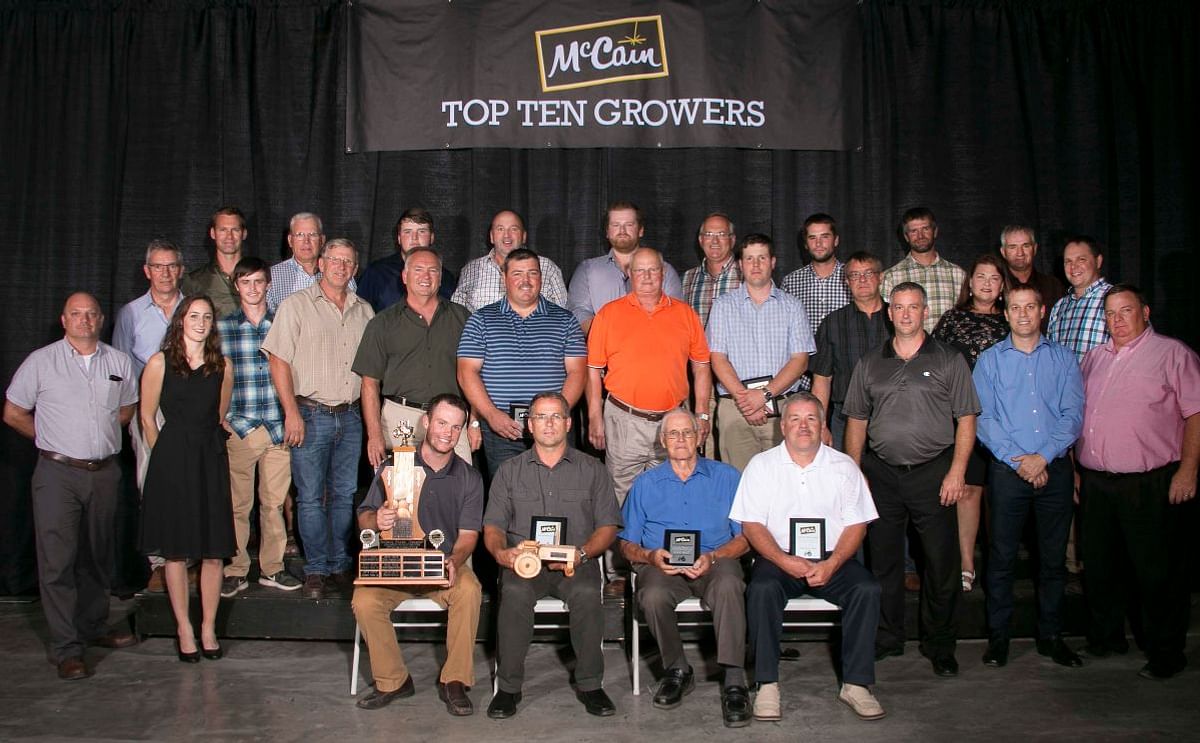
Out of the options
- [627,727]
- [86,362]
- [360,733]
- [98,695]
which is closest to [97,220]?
[86,362]

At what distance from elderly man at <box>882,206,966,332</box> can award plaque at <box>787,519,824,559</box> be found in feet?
5.76

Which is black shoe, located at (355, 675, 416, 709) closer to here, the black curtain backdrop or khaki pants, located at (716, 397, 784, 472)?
khaki pants, located at (716, 397, 784, 472)

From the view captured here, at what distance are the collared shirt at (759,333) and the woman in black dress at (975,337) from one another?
2.33 ft

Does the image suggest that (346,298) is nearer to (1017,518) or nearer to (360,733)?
(360,733)

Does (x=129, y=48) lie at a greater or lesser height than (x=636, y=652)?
greater

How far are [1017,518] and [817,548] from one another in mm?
1049

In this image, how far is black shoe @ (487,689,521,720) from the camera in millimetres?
4055

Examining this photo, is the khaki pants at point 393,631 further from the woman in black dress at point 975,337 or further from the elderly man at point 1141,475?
the elderly man at point 1141,475

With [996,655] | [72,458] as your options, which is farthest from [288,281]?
[996,655]

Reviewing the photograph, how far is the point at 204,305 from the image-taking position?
4625 mm

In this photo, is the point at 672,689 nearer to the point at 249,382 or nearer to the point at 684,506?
the point at 684,506

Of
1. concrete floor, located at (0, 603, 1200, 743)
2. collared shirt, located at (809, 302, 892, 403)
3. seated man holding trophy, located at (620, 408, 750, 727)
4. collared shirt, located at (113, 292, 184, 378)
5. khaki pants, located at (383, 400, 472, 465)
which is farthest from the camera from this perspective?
collared shirt, located at (113, 292, 184, 378)

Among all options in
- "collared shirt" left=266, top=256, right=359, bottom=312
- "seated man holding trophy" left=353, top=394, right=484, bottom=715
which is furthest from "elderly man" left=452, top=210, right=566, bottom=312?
"seated man holding trophy" left=353, top=394, right=484, bottom=715

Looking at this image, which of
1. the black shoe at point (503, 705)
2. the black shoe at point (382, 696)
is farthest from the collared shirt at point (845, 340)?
the black shoe at point (382, 696)
